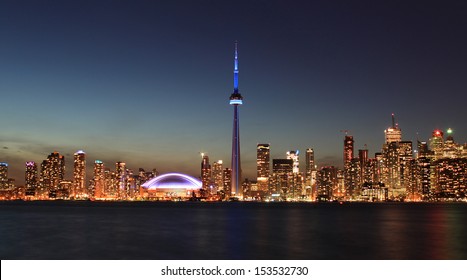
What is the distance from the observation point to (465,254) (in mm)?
43125

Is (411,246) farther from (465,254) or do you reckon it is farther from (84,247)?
(84,247)

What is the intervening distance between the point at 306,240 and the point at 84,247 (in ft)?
72.4

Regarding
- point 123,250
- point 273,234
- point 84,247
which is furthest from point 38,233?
point 273,234

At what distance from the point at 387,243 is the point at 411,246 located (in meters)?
2.97

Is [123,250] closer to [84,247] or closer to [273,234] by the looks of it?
[84,247]

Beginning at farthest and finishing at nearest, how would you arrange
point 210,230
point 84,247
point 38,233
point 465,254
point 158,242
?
point 210,230 < point 38,233 < point 158,242 < point 84,247 < point 465,254

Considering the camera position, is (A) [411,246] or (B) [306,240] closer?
(A) [411,246]
